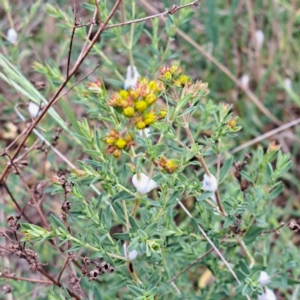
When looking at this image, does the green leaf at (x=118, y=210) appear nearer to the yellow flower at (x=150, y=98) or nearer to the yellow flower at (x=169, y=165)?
the yellow flower at (x=169, y=165)

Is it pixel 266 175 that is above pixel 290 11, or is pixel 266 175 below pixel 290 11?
below

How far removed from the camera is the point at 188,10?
1.85 metres

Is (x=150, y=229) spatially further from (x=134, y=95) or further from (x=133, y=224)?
(x=134, y=95)

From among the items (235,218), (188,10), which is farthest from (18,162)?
(188,10)

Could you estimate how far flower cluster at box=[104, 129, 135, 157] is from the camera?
113cm

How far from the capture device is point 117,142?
1126mm

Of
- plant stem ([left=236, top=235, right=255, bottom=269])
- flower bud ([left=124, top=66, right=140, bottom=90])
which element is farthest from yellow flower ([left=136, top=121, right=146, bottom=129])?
flower bud ([left=124, top=66, right=140, bottom=90])

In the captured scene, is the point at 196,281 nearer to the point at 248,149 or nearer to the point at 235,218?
the point at 248,149

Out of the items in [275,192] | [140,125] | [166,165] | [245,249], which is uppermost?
[140,125]

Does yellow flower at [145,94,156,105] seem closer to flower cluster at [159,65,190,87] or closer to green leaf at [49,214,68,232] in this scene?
flower cluster at [159,65,190,87]

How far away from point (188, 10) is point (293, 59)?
1201mm

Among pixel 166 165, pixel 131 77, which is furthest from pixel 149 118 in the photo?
pixel 131 77

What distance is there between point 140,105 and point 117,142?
0.10 m

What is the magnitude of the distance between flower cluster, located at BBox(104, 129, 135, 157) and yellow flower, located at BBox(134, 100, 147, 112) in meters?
0.07
